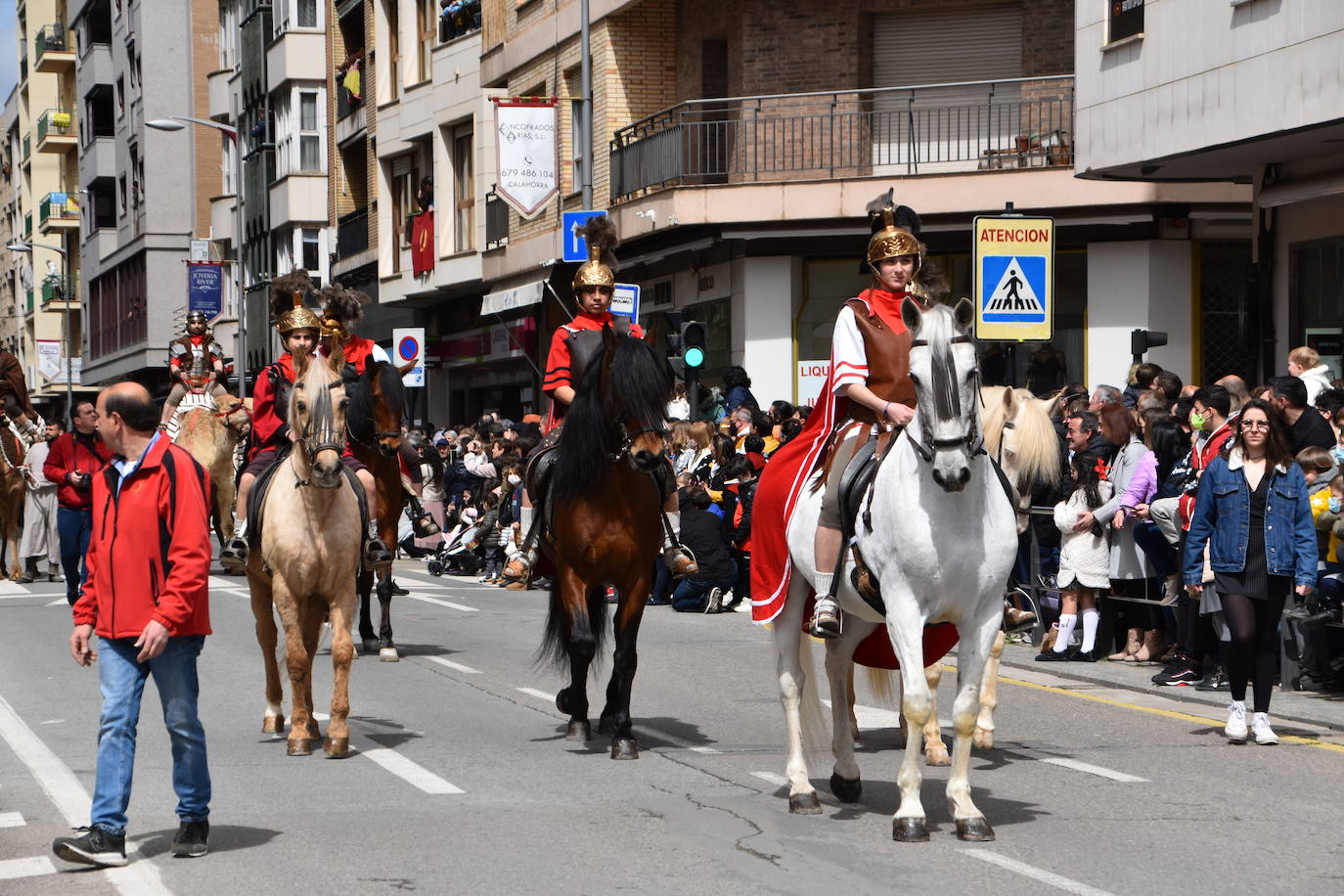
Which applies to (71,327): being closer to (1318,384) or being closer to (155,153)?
(155,153)

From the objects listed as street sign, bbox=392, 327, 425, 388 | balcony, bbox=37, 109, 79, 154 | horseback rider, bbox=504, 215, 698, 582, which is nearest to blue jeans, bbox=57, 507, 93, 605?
horseback rider, bbox=504, 215, 698, 582

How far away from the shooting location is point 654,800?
31.2ft

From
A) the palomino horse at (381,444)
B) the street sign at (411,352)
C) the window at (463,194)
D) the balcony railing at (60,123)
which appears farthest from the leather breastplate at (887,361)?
the balcony railing at (60,123)

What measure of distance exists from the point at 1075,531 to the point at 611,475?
236 inches

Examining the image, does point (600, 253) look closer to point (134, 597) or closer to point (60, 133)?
point (134, 597)

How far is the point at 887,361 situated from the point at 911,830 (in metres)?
2.12

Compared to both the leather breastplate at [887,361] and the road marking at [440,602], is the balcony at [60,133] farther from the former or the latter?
the leather breastplate at [887,361]

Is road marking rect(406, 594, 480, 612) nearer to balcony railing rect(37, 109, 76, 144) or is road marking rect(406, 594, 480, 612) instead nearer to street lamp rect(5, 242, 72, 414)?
street lamp rect(5, 242, 72, 414)

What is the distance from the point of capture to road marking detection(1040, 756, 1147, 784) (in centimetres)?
1036

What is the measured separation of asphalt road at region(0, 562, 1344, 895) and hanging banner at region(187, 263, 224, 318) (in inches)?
1950

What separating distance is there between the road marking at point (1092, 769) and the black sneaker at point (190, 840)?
15.7ft

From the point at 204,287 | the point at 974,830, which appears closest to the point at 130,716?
the point at 974,830

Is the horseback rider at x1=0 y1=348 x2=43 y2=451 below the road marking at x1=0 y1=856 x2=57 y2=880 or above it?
above

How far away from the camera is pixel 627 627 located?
1137 cm
